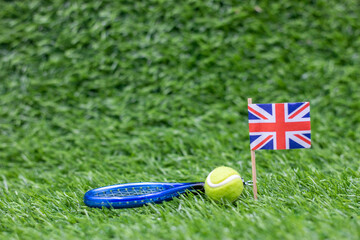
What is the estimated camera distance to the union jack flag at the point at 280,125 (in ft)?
6.45

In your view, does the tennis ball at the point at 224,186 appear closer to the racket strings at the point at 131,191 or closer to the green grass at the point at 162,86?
the racket strings at the point at 131,191

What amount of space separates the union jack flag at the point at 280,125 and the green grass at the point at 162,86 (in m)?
0.46

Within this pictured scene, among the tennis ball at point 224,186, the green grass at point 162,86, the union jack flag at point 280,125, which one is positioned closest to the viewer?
the tennis ball at point 224,186

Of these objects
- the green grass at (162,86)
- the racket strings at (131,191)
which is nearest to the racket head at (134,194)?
the racket strings at (131,191)

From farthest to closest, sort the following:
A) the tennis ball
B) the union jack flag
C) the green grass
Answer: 1. the green grass
2. the union jack flag
3. the tennis ball

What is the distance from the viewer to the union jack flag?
1967mm

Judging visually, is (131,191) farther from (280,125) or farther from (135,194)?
(280,125)

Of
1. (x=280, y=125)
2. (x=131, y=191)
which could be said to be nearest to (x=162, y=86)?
(x=131, y=191)

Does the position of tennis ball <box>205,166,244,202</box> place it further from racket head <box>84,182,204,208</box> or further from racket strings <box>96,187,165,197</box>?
racket strings <box>96,187,165,197</box>

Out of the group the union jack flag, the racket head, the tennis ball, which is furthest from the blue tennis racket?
the union jack flag

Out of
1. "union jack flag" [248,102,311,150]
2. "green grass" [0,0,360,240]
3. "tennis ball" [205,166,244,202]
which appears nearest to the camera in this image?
"tennis ball" [205,166,244,202]

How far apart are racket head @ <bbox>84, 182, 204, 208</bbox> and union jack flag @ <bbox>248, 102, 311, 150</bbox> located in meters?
0.50

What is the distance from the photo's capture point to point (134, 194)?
6.75 ft

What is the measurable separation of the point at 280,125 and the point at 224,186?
53 centimetres
